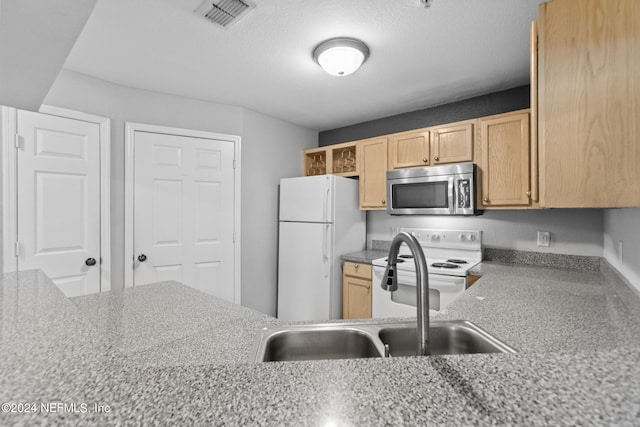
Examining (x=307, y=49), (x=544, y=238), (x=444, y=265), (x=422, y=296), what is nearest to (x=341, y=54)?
(x=307, y=49)

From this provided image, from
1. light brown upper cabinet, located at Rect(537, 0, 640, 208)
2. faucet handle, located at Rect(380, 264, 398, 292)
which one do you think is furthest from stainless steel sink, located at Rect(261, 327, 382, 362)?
light brown upper cabinet, located at Rect(537, 0, 640, 208)

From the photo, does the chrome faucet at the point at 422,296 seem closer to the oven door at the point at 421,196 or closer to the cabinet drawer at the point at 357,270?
the oven door at the point at 421,196

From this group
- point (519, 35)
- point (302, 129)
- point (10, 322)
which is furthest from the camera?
point (302, 129)

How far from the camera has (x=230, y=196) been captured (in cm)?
307

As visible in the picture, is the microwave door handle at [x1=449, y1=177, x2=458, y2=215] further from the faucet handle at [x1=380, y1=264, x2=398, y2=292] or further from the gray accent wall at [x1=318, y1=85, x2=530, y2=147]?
the faucet handle at [x1=380, y1=264, x2=398, y2=292]

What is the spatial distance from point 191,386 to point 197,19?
202 centimetres

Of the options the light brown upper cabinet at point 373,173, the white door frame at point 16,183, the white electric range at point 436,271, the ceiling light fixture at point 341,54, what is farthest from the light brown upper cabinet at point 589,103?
the white door frame at point 16,183

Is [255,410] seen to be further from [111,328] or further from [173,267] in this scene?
[173,267]

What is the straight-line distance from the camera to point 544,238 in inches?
98.2

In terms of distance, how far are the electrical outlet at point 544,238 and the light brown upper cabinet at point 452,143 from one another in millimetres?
880

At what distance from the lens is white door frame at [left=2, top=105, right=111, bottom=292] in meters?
1.97

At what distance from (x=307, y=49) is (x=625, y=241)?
2254mm

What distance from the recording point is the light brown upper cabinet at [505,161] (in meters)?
→ 2.31

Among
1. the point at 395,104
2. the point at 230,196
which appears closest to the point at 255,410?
the point at 230,196
